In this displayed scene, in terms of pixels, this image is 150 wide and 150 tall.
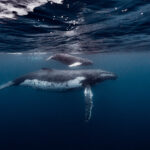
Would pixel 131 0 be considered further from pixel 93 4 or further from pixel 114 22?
pixel 114 22

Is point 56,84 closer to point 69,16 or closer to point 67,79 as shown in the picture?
point 67,79

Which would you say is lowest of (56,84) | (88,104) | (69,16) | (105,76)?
(88,104)

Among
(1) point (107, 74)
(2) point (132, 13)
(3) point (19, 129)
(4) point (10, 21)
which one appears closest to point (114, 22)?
(2) point (132, 13)

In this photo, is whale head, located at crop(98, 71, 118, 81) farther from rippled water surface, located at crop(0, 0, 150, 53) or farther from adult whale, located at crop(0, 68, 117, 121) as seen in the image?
rippled water surface, located at crop(0, 0, 150, 53)

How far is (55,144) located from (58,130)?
3246mm

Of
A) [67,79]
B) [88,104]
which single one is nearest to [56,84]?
[67,79]

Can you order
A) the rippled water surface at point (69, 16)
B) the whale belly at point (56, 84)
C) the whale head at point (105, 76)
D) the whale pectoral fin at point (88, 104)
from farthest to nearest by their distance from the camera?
the whale head at point (105, 76) → the whale belly at point (56, 84) → the whale pectoral fin at point (88, 104) → the rippled water surface at point (69, 16)

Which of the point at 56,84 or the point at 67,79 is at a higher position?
the point at 67,79

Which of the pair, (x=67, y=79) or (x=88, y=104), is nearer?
(x=88, y=104)

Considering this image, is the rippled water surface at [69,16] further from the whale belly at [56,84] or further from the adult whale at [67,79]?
the whale belly at [56,84]

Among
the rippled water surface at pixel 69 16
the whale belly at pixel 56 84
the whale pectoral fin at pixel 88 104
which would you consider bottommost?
the whale pectoral fin at pixel 88 104

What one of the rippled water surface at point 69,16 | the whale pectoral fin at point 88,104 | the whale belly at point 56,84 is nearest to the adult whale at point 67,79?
the whale belly at point 56,84

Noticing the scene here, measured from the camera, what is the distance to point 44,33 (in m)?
16.1

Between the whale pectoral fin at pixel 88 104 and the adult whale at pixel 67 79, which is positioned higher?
the adult whale at pixel 67 79
